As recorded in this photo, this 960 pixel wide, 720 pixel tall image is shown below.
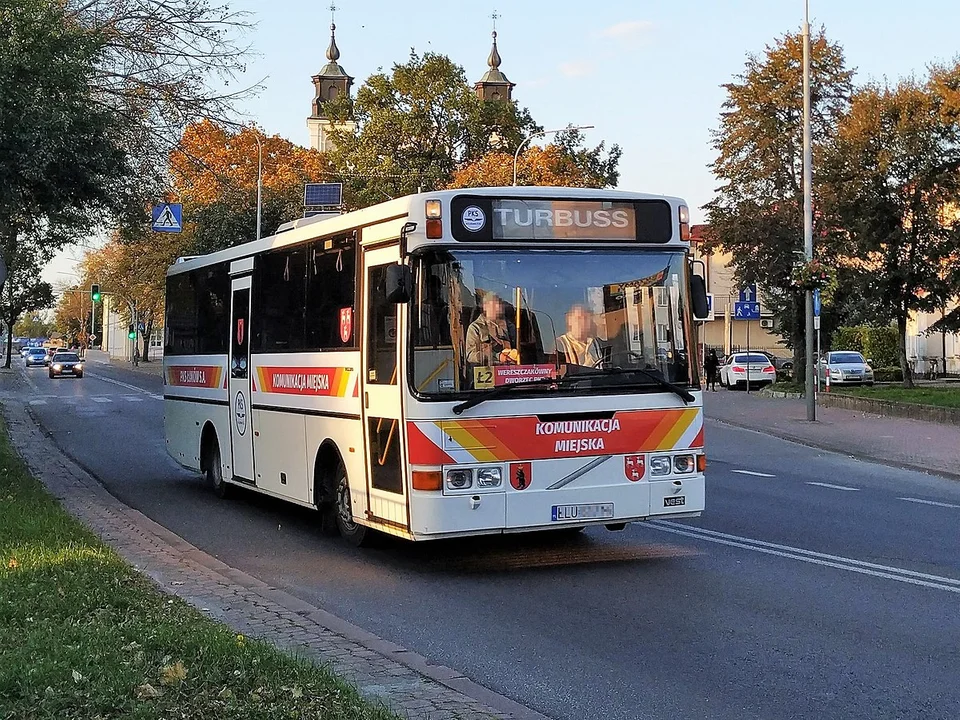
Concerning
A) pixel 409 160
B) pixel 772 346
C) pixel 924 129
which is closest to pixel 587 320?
pixel 924 129

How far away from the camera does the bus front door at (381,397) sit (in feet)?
31.9

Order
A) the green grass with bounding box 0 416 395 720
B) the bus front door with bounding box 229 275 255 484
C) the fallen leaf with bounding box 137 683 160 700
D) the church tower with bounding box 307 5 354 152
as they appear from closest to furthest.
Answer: the green grass with bounding box 0 416 395 720 < the fallen leaf with bounding box 137 683 160 700 < the bus front door with bounding box 229 275 255 484 < the church tower with bounding box 307 5 354 152

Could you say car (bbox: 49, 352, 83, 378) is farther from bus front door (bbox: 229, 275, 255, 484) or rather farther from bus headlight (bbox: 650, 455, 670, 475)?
bus headlight (bbox: 650, 455, 670, 475)

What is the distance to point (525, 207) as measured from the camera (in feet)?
32.1

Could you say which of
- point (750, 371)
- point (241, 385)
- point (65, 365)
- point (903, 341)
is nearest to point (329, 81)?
point (65, 365)

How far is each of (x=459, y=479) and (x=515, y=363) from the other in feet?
3.19

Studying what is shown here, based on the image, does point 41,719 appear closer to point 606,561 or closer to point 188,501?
point 606,561

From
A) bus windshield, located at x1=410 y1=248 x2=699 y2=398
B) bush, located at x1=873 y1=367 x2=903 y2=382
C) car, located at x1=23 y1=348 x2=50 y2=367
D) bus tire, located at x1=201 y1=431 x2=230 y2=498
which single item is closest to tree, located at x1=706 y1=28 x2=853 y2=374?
bush, located at x1=873 y1=367 x2=903 y2=382

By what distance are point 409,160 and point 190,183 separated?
50965 mm

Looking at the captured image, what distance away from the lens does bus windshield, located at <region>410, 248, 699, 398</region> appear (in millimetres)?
9492

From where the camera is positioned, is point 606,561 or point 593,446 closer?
point 593,446

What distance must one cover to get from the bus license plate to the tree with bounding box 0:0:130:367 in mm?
7900

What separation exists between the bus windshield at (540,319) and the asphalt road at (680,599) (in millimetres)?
1596

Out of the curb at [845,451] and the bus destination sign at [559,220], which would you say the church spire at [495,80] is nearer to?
the curb at [845,451]
